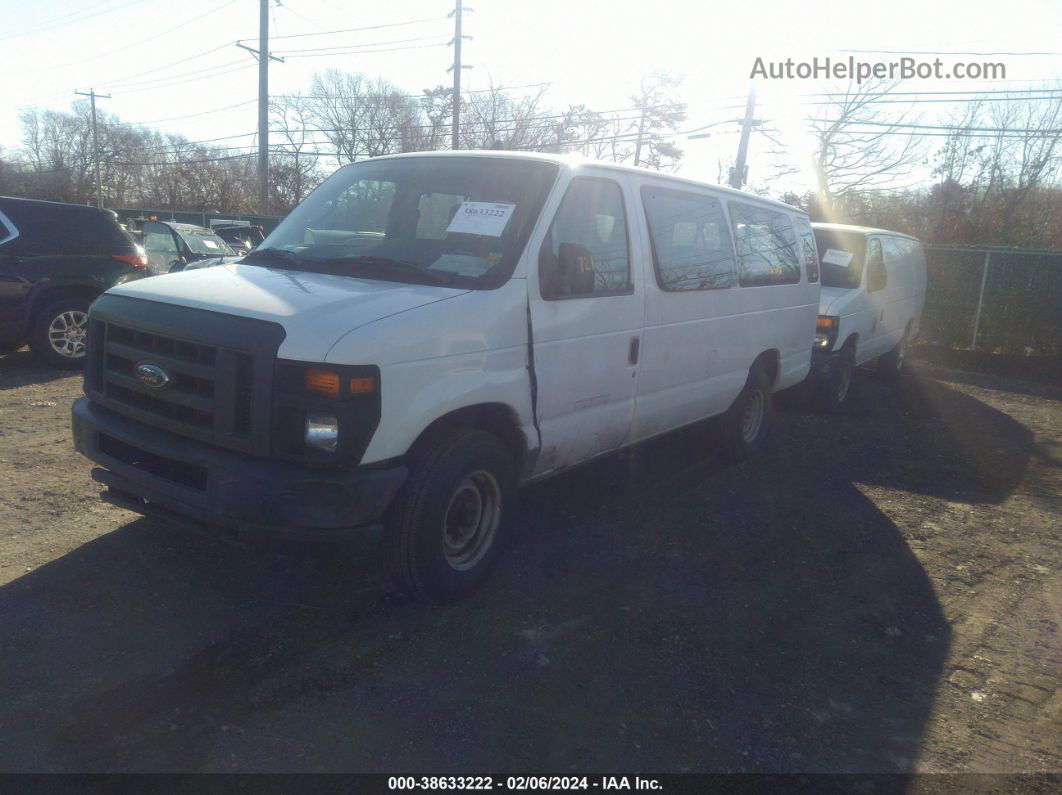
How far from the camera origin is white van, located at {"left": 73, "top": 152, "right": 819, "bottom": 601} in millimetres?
3215

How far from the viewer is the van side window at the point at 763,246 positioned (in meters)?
6.12

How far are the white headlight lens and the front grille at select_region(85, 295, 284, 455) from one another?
6.9 inches

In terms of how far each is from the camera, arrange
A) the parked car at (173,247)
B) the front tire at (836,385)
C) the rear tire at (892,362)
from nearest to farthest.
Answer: the front tire at (836,385), the rear tire at (892,362), the parked car at (173,247)

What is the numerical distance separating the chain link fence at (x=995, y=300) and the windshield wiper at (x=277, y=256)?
14115 millimetres

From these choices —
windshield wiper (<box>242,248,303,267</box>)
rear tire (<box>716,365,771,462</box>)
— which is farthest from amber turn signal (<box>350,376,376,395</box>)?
rear tire (<box>716,365,771,462</box>)

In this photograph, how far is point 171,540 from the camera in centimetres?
445

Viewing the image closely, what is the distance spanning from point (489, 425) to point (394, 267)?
0.92 metres

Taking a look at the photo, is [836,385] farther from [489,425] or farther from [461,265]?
[461,265]

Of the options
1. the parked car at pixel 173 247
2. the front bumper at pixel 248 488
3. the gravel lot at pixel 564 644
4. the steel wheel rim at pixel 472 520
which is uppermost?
the parked car at pixel 173 247

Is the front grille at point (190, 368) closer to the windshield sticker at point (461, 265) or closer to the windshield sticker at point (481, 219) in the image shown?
the windshield sticker at point (461, 265)

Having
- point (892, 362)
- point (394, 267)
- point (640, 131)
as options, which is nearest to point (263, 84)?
point (640, 131)

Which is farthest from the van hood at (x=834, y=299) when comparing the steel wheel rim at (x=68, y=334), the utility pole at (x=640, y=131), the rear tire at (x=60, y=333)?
the utility pole at (x=640, y=131)

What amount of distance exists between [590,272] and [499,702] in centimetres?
223

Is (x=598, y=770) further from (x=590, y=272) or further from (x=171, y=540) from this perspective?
(x=171, y=540)
